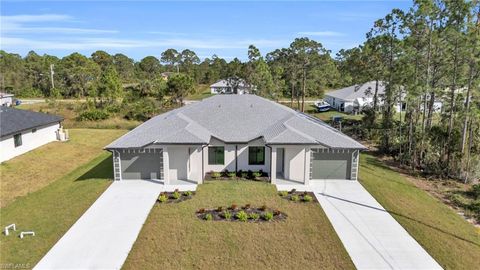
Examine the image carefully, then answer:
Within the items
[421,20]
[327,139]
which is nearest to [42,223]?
[327,139]

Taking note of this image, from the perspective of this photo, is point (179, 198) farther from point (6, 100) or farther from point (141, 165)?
point (6, 100)

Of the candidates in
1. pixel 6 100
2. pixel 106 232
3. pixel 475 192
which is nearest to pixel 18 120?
pixel 106 232

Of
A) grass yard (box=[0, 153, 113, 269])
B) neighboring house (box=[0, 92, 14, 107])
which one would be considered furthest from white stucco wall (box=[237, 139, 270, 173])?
neighboring house (box=[0, 92, 14, 107])

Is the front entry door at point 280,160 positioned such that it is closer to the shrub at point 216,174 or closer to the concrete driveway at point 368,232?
the concrete driveway at point 368,232

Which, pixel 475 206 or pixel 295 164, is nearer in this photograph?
pixel 475 206

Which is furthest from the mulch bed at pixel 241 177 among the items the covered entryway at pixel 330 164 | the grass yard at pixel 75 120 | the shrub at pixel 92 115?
the shrub at pixel 92 115

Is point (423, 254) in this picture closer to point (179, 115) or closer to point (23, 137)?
point (179, 115)
